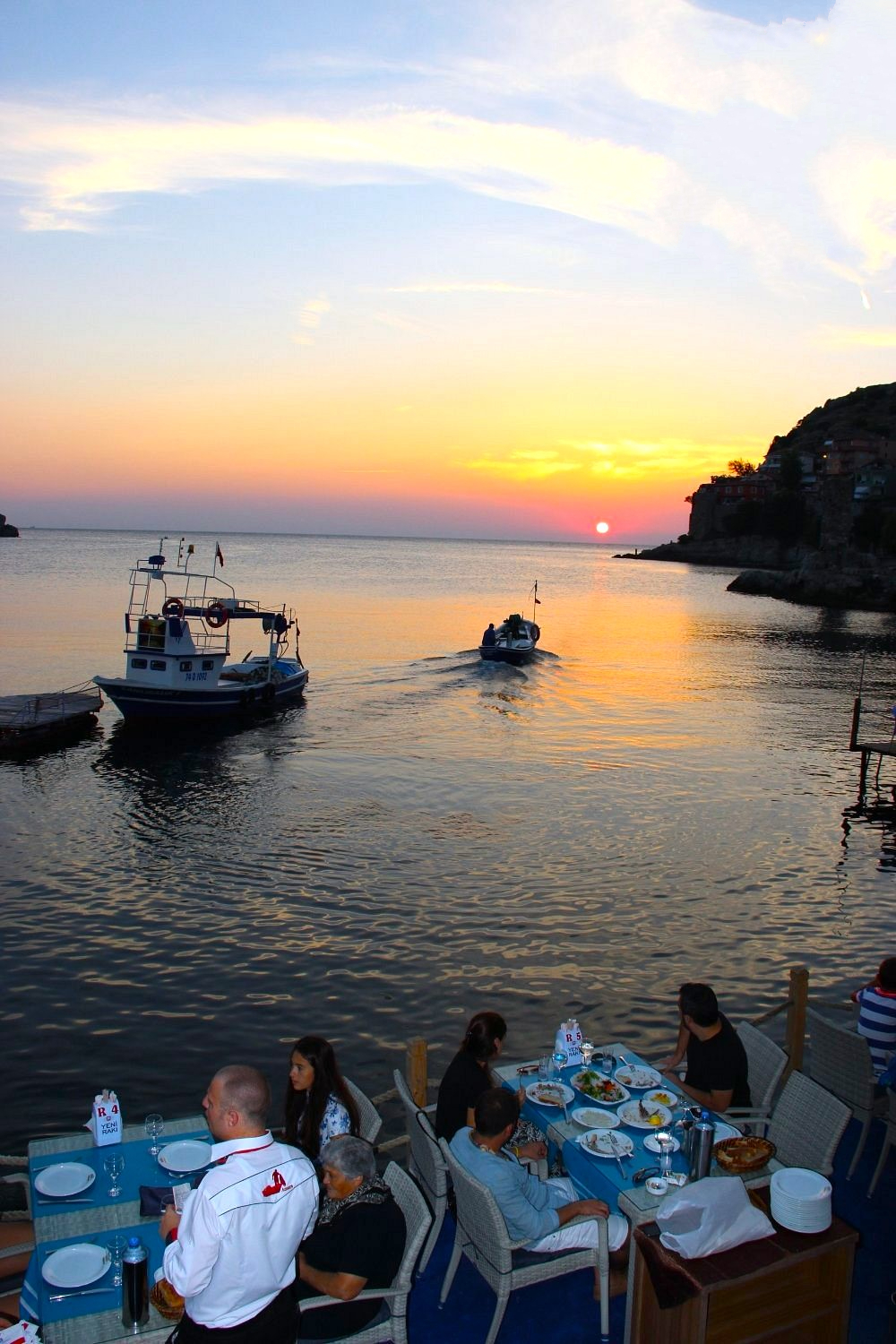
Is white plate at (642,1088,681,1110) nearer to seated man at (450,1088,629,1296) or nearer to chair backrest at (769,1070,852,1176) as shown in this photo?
chair backrest at (769,1070,852,1176)

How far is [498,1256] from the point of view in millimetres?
5492

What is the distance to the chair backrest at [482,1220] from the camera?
215 inches

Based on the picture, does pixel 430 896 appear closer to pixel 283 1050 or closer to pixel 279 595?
pixel 283 1050

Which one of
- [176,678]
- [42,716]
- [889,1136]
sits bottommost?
[42,716]

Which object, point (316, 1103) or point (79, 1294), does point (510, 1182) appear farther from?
point (79, 1294)

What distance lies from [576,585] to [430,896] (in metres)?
141

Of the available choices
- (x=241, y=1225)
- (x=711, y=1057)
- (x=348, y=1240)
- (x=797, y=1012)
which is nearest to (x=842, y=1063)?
(x=797, y=1012)

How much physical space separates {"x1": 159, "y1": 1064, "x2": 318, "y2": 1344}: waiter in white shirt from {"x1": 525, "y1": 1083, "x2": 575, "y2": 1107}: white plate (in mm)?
3017

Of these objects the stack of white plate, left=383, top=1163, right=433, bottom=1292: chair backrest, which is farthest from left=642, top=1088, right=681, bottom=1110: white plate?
left=383, top=1163, right=433, bottom=1292: chair backrest

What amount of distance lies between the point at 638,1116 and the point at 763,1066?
1.65 metres

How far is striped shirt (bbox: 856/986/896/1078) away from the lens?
8.36 m

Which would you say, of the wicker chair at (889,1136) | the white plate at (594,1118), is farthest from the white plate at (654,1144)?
the wicker chair at (889,1136)

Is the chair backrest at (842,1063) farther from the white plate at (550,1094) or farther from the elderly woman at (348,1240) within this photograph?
the elderly woman at (348,1240)

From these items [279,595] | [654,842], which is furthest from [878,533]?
[654,842]
